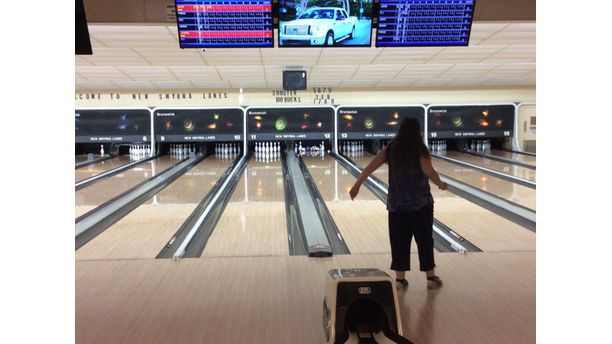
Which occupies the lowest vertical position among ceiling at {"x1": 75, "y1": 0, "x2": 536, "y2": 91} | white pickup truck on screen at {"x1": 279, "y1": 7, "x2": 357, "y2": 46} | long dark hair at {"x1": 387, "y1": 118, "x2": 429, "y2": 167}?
long dark hair at {"x1": 387, "y1": 118, "x2": 429, "y2": 167}

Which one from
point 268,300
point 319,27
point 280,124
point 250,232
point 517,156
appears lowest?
point 268,300

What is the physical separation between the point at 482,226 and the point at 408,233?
206cm

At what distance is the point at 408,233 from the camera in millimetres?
3361

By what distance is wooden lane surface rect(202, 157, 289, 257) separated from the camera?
175 inches

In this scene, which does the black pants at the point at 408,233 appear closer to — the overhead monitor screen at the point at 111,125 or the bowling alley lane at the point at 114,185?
the bowling alley lane at the point at 114,185

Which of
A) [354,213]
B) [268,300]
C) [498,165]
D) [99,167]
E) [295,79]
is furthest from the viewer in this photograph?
[99,167]

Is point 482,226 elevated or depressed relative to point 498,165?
depressed

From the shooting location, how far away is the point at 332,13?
371cm

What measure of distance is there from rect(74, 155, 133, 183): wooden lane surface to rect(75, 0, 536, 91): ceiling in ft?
4.68

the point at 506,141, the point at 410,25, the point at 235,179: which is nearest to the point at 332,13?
the point at 410,25

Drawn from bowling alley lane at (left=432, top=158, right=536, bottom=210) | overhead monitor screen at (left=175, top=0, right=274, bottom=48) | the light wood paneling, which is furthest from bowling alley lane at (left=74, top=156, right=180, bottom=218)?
bowling alley lane at (left=432, top=158, right=536, bottom=210)

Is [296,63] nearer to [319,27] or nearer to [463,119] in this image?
[319,27]

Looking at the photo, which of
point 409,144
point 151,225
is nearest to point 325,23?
point 409,144

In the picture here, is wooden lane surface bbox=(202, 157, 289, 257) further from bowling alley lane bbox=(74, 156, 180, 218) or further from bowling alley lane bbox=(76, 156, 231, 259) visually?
bowling alley lane bbox=(74, 156, 180, 218)
